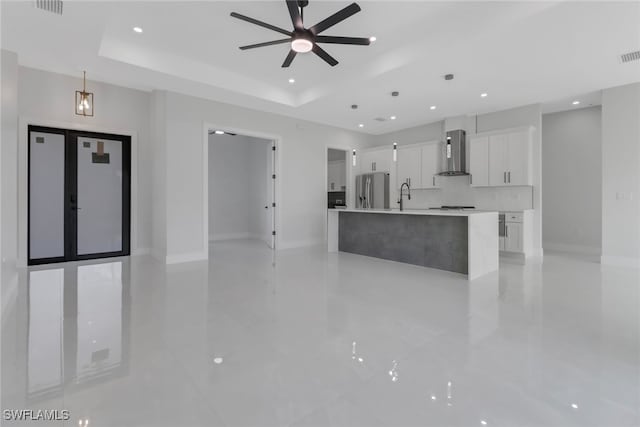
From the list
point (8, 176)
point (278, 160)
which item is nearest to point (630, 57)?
point (278, 160)

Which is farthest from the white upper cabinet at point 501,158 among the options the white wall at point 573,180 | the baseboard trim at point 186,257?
the baseboard trim at point 186,257

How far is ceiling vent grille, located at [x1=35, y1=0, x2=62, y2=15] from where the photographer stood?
→ 297 centimetres

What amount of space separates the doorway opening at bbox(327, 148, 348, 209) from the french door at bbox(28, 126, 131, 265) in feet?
16.5

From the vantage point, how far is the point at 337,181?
920 centimetres

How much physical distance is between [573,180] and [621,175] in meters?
1.63

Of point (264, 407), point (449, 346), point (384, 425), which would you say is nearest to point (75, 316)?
point (264, 407)

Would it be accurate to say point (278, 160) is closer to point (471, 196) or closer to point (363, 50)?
point (363, 50)

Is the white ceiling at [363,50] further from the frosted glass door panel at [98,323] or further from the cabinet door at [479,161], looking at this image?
the frosted glass door panel at [98,323]

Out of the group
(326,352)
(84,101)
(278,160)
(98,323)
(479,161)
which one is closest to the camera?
(326,352)

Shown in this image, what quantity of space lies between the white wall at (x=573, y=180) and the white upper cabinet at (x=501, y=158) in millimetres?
1632

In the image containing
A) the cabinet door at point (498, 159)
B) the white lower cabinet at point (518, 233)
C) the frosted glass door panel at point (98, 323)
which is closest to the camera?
the frosted glass door panel at point (98, 323)

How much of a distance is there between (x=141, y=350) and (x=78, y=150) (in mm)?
4732

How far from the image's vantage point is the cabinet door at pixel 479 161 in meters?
6.36

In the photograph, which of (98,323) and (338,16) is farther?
(338,16)
